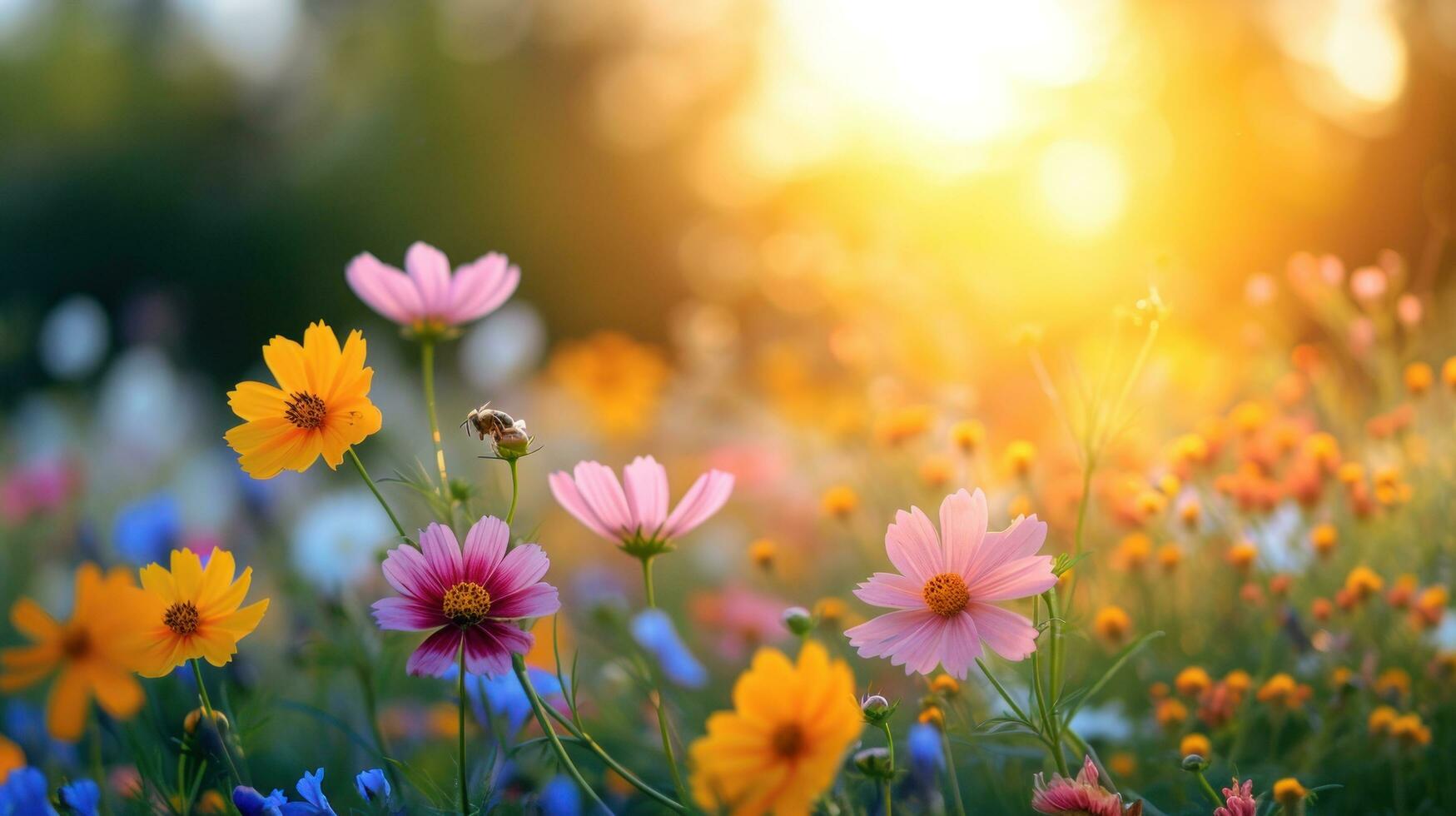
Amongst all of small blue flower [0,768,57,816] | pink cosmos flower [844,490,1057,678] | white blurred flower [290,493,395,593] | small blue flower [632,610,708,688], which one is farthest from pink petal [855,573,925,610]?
white blurred flower [290,493,395,593]

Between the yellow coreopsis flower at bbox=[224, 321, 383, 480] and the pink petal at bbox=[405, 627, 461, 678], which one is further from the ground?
the yellow coreopsis flower at bbox=[224, 321, 383, 480]

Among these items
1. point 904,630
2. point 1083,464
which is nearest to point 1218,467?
point 1083,464

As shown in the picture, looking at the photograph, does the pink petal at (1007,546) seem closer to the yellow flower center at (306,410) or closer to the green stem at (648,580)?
the green stem at (648,580)

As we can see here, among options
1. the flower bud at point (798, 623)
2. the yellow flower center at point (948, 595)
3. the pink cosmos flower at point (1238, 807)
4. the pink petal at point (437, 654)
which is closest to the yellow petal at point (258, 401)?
the pink petal at point (437, 654)

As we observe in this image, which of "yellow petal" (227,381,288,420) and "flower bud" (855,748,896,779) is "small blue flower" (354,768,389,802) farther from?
"flower bud" (855,748,896,779)

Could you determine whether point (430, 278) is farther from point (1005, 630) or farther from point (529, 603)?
point (1005, 630)

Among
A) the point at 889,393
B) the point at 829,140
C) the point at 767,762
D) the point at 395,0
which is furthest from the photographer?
the point at 395,0

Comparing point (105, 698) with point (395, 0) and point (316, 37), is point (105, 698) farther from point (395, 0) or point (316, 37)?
point (316, 37)
